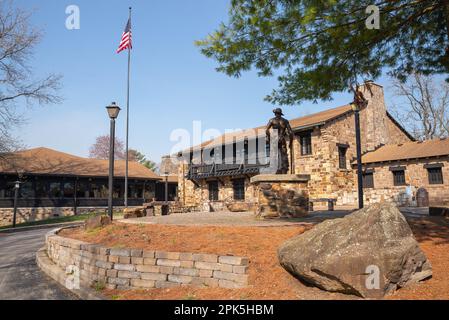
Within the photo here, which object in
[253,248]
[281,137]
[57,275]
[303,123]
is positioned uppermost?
[303,123]

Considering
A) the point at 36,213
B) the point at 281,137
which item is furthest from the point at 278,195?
the point at 36,213

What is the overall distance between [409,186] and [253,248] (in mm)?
16800

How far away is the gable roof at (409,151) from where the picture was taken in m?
18.7

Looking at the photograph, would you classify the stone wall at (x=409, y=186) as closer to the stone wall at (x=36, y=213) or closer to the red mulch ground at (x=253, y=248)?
the red mulch ground at (x=253, y=248)

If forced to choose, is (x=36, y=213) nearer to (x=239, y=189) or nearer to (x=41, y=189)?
(x=41, y=189)

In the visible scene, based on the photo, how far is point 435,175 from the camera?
18.6 metres

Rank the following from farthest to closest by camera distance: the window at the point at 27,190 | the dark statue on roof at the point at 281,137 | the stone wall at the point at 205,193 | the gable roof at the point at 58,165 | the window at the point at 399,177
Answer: the window at the point at 27,190 → the gable roof at the point at 58,165 → the stone wall at the point at 205,193 → the window at the point at 399,177 → the dark statue on roof at the point at 281,137

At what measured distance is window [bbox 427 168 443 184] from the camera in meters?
18.4

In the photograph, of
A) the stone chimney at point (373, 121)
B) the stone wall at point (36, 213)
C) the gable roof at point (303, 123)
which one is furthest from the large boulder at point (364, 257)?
the stone wall at point (36, 213)

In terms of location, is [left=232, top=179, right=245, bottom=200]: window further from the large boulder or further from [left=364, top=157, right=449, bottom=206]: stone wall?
the large boulder
